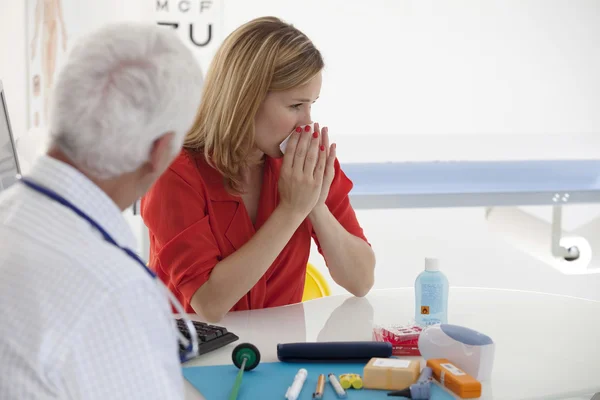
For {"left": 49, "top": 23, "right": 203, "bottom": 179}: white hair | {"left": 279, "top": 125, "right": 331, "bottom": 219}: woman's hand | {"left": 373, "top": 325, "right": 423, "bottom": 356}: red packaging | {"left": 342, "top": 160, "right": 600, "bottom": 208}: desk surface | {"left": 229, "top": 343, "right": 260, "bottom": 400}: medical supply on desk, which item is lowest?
{"left": 342, "top": 160, "right": 600, "bottom": 208}: desk surface

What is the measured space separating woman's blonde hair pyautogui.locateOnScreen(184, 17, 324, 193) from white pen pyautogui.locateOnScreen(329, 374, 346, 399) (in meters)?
0.66

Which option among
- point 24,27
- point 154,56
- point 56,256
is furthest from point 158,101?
point 24,27

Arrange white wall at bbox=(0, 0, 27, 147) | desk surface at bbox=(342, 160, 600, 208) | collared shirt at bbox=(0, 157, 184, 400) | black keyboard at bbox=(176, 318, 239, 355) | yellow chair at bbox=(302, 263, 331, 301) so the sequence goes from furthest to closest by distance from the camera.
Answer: white wall at bbox=(0, 0, 27, 147)
desk surface at bbox=(342, 160, 600, 208)
yellow chair at bbox=(302, 263, 331, 301)
black keyboard at bbox=(176, 318, 239, 355)
collared shirt at bbox=(0, 157, 184, 400)

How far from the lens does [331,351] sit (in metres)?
1.33

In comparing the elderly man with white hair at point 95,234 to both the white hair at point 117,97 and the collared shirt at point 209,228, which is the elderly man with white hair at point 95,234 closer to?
the white hair at point 117,97

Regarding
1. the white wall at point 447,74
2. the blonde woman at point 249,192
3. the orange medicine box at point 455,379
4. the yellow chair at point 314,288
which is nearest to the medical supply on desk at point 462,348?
the orange medicine box at point 455,379

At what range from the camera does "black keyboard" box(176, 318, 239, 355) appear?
1378 mm

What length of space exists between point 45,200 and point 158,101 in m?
0.15

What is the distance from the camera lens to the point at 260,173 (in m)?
1.88

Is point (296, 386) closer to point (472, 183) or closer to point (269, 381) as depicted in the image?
point (269, 381)

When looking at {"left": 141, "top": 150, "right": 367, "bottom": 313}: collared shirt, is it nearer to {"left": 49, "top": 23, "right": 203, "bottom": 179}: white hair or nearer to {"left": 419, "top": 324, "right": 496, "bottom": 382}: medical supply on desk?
{"left": 419, "top": 324, "right": 496, "bottom": 382}: medical supply on desk

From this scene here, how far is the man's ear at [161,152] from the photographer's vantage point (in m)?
0.81

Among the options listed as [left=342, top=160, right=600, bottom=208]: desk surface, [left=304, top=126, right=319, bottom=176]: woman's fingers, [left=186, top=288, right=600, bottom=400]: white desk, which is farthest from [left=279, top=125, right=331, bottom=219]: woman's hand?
[left=342, top=160, right=600, bottom=208]: desk surface

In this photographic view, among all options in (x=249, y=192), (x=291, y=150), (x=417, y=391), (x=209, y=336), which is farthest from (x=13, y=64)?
(x=417, y=391)
